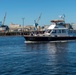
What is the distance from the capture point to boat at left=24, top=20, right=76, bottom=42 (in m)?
73.6

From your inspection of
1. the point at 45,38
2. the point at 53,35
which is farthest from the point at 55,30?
the point at 45,38

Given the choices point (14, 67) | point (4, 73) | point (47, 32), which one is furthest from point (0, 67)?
point (47, 32)

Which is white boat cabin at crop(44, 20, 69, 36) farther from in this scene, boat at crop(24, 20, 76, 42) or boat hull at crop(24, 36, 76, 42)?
boat hull at crop(24, 36, 76, 42)

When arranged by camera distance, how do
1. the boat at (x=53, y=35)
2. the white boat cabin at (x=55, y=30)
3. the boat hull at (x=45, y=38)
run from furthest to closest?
the white boat cabin at (x=55, y=30), the boat at (x=53, y=35), the boat hull at (x=45, y=38)

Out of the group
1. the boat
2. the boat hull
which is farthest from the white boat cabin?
the boat hull

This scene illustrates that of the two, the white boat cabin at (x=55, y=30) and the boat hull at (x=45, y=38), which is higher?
the white boat cabin at (x=55, y=30)

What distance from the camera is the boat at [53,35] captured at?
2896 inches

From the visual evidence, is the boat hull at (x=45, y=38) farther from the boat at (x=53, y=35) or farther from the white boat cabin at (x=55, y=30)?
the white boat cabin at (x=55, y=30)

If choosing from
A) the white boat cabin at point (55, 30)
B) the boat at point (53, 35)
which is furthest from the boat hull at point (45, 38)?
the white boat cabin at point (55, 30)

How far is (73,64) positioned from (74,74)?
5632mm

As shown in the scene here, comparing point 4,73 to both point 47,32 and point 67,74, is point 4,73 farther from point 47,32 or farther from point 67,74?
point 47,32

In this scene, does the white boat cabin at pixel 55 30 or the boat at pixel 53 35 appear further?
the white boat cabin at pixel 55 30

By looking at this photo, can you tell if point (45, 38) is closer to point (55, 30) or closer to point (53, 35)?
point (53, 35)

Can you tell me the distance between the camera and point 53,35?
7744 cm
